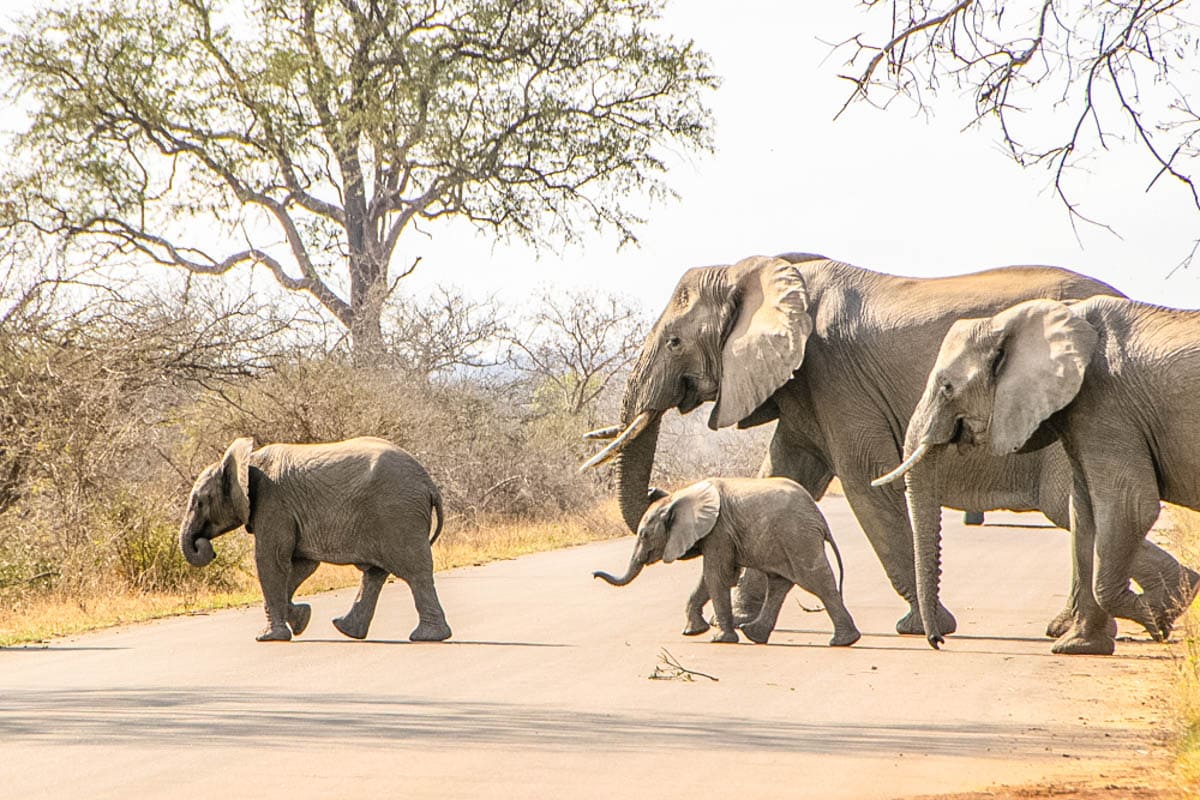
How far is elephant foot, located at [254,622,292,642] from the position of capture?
13.3m

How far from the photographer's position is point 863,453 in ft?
47.0

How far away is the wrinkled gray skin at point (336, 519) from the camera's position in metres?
13.4

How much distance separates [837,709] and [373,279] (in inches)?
1122

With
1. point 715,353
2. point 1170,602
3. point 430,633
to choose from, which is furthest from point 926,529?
point 430,633

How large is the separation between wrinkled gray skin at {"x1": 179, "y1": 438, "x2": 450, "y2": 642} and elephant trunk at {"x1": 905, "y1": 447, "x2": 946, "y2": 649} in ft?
11.2

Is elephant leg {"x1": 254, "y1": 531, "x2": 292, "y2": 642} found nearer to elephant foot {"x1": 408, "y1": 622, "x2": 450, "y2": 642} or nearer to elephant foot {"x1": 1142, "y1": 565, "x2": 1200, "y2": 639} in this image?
elephant foot {"x1": 408, "y1": 622, "x2": 450, "y2": 642}

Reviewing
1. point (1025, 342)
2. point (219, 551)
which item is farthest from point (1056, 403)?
point (219, 551)

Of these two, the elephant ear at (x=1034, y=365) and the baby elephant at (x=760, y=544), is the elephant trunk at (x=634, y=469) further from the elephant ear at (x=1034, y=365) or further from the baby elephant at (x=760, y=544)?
the elephant ear at (x=1034, y=365)

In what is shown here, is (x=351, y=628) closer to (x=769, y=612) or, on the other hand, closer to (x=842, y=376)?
(x=769, y=612)

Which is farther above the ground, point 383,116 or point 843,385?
point 383,116

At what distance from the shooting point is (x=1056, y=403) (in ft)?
38.0

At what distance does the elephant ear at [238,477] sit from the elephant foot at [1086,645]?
19.1ft

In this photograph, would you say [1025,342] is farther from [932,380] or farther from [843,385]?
[843,385]

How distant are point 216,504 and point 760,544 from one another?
403 cm
